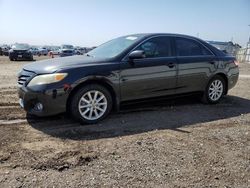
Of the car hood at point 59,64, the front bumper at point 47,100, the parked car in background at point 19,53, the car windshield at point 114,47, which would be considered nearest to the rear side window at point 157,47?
the car windshield at point 114,47

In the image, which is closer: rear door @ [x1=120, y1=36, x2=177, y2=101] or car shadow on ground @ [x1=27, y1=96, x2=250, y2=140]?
car shadow on ground @ [x1=27, y1=96, x2=250, y2=140]

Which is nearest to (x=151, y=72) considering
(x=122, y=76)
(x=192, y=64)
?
(x=122, y=76)

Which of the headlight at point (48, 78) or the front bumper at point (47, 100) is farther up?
the headlight at point (48, 78)

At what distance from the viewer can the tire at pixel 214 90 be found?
8068 mm

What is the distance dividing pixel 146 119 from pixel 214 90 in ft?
7.73

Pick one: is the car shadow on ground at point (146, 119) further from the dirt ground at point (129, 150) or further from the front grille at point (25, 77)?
the front grille at point (25, 77)

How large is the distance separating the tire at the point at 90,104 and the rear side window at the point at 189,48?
2.08 metres

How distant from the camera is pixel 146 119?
662 cm

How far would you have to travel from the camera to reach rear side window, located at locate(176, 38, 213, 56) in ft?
24.8

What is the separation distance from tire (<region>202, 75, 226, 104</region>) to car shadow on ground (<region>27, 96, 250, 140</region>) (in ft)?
0.53

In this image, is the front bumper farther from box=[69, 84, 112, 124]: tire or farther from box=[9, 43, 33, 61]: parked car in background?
box=[9, 43, 33, 61]: parked car in background

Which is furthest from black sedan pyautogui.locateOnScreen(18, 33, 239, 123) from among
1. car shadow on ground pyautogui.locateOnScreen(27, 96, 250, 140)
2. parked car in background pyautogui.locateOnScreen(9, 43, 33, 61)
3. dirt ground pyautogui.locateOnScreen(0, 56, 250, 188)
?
parked car in background pyautogui.locateOnScreen(9, 43, 33, 61)

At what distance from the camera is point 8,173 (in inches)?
157

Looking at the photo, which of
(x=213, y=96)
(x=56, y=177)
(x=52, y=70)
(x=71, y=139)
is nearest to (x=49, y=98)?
(x=52, y=70)
